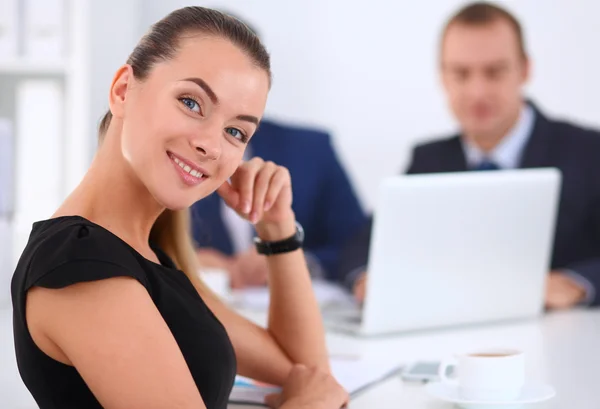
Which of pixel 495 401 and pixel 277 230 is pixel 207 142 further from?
pixel 495 401

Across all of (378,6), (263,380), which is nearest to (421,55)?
(378,6)

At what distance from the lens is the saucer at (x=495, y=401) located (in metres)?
1.42

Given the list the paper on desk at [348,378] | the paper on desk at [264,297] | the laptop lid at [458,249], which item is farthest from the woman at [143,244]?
the paper on desk at [264,297]

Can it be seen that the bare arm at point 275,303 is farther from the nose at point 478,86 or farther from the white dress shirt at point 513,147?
the nose at point 478,86

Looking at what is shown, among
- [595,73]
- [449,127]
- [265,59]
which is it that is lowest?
[449,127]

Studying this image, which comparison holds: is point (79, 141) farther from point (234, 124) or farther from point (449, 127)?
point (234, 124)

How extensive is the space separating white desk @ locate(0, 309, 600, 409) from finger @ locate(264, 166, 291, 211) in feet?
1.21

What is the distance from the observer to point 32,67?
3.34 metres

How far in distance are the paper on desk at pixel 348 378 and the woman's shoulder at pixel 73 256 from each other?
468mm

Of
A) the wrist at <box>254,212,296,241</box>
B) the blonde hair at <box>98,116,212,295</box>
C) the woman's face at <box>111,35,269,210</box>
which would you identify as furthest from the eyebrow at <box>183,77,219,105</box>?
the wrist at <box>254,212,296,241</box>

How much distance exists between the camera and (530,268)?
2.26m

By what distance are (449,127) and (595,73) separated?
0.70 metres

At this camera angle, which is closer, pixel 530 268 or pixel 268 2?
pixel 530 268

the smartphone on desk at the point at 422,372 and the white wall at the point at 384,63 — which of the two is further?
the white wall at the point at 384,63
